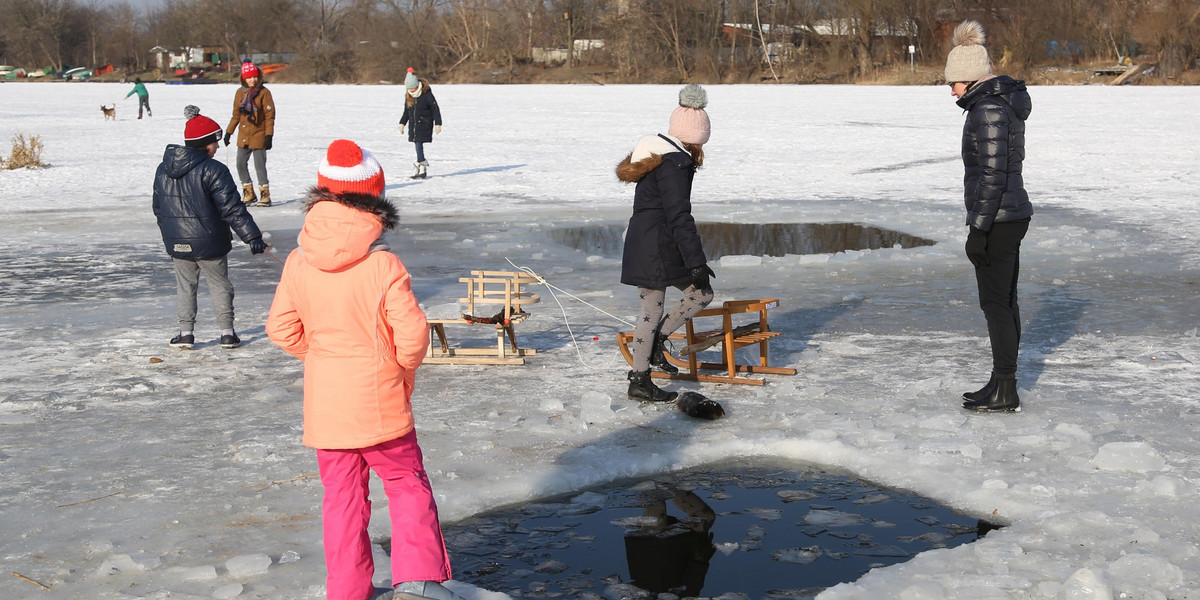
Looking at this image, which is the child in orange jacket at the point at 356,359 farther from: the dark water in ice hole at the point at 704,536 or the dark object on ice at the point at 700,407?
the dark object on ice at the point at 700,407

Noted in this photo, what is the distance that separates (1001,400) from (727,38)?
60.6 metres

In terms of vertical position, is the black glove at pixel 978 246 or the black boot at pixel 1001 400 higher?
the black glove at pixel 978 246

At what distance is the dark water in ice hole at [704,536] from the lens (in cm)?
378

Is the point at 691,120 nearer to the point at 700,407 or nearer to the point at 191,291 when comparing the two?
the point at 700,407

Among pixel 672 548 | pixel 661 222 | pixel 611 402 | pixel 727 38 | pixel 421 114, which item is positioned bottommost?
pixel 672 548

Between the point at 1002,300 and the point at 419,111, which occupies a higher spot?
the point at 419,111

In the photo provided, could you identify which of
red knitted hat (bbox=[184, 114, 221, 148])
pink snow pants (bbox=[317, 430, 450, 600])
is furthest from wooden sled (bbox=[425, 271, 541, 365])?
pink snow pants (bbox=[317, 430, 450, 600])

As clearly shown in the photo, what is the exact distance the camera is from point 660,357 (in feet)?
20.5

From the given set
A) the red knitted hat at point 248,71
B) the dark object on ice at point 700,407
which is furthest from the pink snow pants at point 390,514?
the red knitted hat at point 248,71

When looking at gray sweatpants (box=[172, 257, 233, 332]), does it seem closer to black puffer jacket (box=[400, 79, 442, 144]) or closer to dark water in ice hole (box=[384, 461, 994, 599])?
dark water in ice hole (box=[384, 461, 994, 599])

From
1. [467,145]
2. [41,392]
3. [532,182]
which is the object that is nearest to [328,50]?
[467,145]

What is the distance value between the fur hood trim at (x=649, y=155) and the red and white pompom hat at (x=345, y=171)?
87.2 inches

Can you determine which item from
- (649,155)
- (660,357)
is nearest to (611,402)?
(660,357)

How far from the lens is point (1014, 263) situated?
546 centimetres
